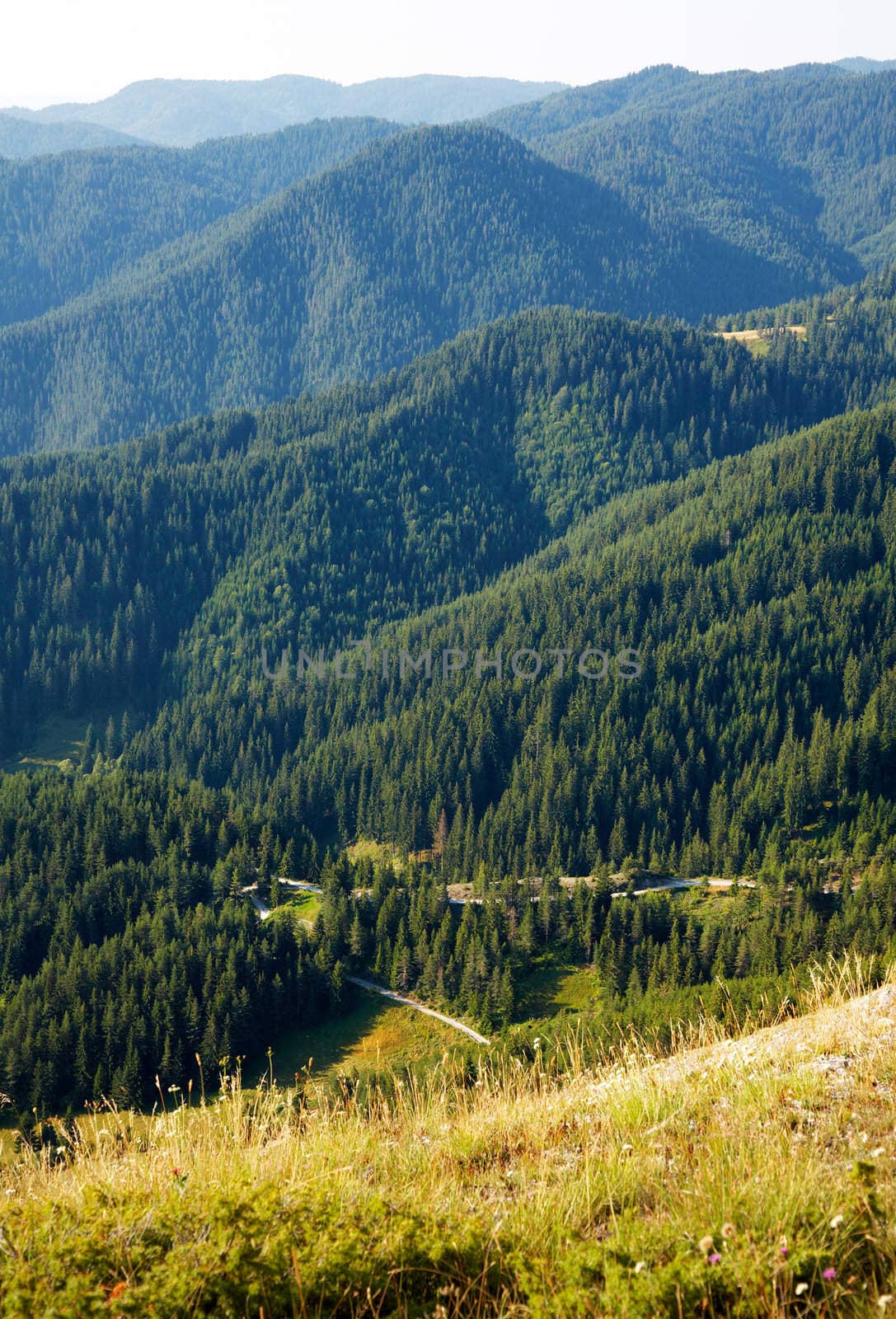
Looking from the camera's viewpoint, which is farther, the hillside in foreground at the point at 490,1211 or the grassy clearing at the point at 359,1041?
the grassy clearing at the point at 359,1041

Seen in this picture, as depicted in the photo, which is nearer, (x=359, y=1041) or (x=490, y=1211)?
(x=490, y=1211)

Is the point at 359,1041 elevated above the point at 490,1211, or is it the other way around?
the point at 490,1211

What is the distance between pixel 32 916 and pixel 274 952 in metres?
34.9

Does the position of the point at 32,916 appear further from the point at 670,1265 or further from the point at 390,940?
the point at 670,1265

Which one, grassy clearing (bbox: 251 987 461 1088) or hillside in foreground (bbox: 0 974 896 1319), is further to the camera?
grassy clearing (bbox: 251 987 461 1088)

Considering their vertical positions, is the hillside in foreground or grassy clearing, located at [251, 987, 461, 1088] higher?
the hillside in foreground

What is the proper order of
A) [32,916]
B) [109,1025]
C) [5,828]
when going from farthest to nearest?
[5,828], [32,916], [109,1025]

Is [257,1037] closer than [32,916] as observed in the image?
Yes

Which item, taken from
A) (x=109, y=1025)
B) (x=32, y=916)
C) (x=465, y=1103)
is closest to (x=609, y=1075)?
(x=465, y=1103)

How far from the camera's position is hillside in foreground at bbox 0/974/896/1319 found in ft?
44.1

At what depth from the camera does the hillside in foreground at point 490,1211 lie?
44.1 ft

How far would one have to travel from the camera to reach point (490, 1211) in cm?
1571

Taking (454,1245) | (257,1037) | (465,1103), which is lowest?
(257,1037)

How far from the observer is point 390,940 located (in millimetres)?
129000
